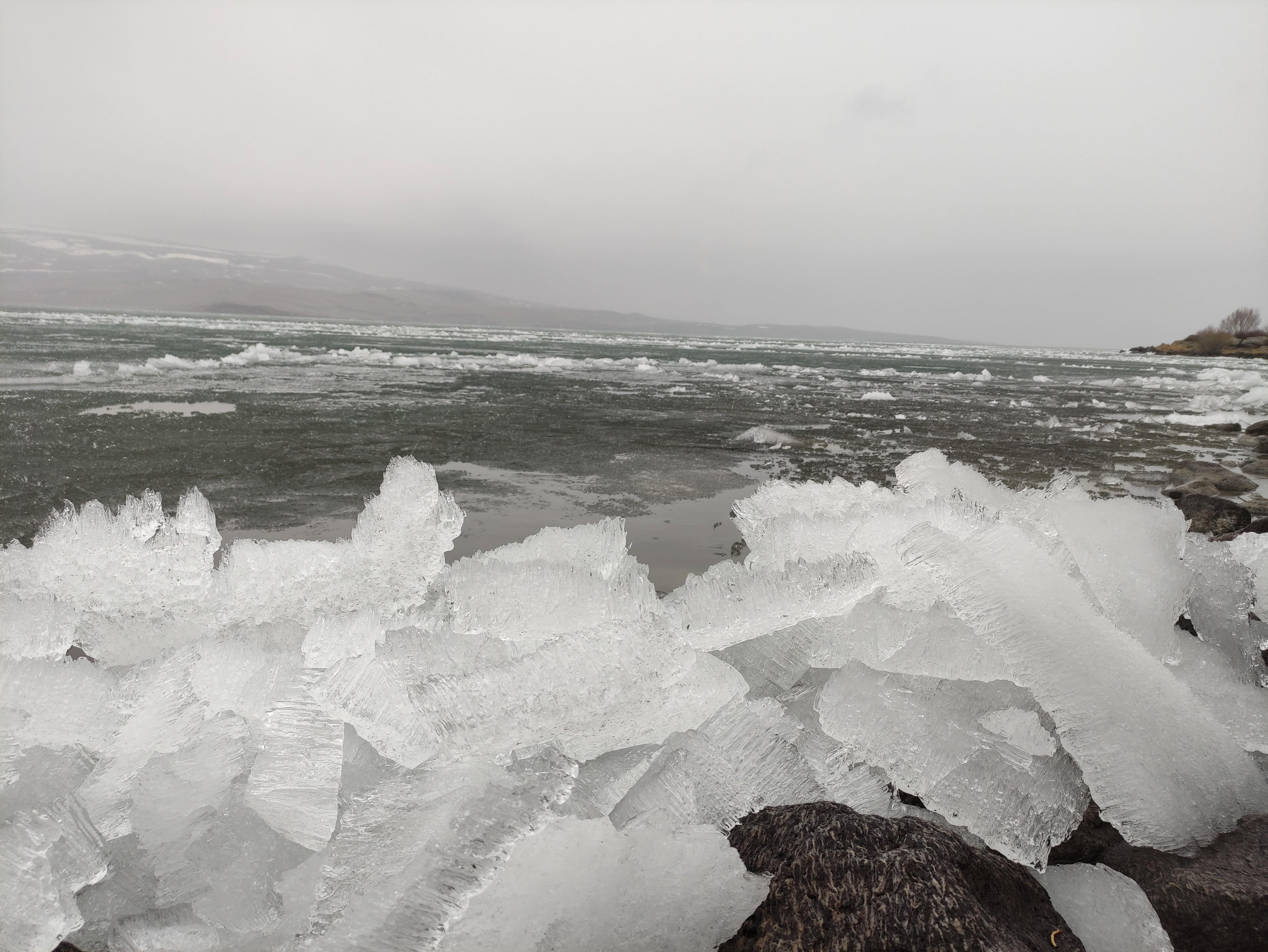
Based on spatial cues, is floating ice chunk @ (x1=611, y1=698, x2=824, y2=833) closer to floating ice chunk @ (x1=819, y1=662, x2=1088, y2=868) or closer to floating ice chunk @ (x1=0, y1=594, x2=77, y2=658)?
floating ice chunk @ (x1=819, y1=662, x2=1088, y2=868)

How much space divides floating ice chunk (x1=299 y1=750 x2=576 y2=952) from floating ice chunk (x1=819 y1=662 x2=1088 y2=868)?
617mm

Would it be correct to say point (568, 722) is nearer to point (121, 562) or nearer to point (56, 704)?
point (56, 704)

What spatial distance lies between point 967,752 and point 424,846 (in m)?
0.99

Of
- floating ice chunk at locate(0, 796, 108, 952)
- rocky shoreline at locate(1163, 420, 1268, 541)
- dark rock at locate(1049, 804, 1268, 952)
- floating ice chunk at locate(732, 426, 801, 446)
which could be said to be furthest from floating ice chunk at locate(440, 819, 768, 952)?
floating ice chunk at locate(732, 426, 801, 446)

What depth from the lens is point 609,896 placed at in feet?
3.42

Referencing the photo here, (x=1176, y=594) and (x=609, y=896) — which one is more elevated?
(x=1176, y=594)

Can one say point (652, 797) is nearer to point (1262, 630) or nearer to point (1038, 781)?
point (1038, 781)

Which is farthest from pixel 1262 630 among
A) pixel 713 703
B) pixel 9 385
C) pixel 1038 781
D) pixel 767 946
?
pixel 9 385

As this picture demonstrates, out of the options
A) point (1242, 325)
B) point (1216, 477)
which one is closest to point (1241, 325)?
point (1242, 325)

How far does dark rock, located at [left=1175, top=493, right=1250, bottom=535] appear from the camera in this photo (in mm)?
4121

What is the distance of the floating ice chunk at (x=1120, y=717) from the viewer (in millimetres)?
1275

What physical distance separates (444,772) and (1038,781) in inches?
43.1

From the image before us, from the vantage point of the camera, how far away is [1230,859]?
4.02ft

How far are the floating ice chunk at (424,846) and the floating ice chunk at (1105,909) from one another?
2.96 ft
